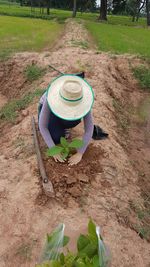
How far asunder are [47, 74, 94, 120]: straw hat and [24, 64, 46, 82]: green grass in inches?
Answer: 214

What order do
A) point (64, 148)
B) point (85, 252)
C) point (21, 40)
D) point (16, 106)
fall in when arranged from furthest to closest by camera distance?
1. point (21, 40)
2. point (16, 106)
3. point (64, 148)
4. point (85, 252)

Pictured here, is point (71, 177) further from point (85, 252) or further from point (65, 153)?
point (85, 252)

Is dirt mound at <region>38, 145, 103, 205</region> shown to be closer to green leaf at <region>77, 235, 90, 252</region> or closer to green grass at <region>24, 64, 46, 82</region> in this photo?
green leaf at <region>77, 235, 90, 252</region>

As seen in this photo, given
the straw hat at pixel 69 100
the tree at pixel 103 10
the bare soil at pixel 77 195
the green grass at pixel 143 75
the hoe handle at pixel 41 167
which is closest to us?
the bare soil at pixel 77 195

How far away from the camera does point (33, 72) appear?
10.2 metres

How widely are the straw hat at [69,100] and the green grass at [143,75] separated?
265 inches

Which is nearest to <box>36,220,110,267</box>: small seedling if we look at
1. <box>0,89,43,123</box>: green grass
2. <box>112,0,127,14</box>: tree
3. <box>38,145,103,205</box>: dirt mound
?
<box>38,145,103,205</box>: dirt mound

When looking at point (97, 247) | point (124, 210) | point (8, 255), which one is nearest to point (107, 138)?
point (124, 210)

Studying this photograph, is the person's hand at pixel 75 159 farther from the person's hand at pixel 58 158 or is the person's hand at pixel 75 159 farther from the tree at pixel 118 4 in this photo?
the tree at pixel 118 4

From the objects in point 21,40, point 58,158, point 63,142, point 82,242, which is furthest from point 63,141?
point 21,40

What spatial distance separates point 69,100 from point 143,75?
737 cm

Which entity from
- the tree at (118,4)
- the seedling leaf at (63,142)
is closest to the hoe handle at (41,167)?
the seedling leaf at (63,142)

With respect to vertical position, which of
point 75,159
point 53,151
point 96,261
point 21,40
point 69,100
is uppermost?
point 69,100

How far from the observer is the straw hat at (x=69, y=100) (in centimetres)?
443
